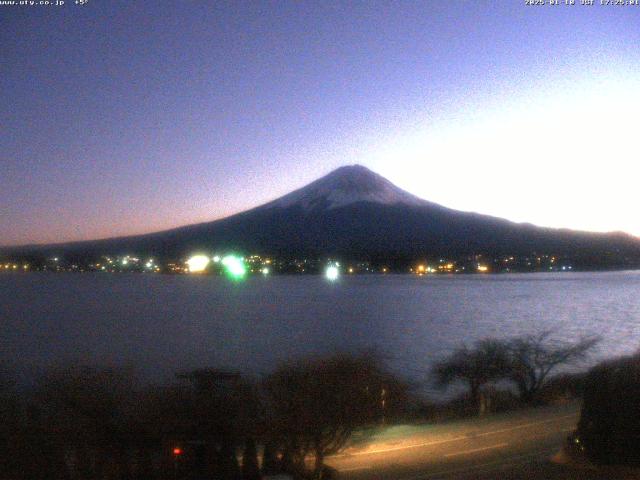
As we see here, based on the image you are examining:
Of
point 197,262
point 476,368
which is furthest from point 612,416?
point 197,262

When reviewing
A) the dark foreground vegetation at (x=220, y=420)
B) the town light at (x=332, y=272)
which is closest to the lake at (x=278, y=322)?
the dark foreground vegetation at (x=220, y=420)

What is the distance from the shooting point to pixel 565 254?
256 feet

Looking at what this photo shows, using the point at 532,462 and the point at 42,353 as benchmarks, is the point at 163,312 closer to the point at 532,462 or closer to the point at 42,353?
the point at 42,353

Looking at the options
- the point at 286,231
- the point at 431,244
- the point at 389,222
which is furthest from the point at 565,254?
the point at 286,231

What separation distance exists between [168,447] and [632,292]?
60297 millimetres

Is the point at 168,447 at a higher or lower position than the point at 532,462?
higher

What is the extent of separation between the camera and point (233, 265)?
81188 millimetres

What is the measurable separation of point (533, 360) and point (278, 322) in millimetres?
21721

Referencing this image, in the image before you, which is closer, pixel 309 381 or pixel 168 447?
pixel 168 447

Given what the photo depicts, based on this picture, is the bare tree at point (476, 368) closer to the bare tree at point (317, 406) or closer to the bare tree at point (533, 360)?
the bare tree at point (533, 360)

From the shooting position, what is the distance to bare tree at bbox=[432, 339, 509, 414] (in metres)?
18.8

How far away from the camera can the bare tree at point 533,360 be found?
1878 cm

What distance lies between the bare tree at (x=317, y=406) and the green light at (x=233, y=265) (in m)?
71.3

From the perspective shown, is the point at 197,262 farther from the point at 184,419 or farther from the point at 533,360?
the point at 184,419
